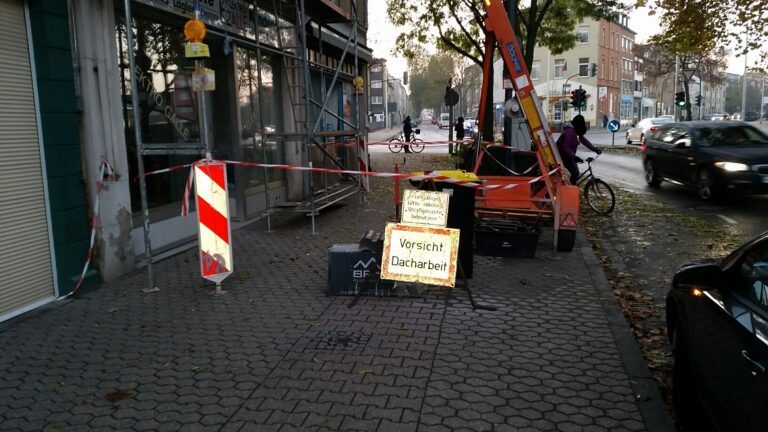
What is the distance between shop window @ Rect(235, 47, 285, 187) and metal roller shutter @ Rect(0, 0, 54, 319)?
15.1 ft

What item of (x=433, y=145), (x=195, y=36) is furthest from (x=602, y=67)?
(x=195, y=36)

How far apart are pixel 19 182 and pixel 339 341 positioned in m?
3.44

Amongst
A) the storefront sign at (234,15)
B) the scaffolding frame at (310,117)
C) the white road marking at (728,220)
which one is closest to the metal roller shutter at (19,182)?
the storefront sign at (234,15)

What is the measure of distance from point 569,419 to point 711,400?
89cm

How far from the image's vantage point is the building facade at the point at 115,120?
5859 millimetres

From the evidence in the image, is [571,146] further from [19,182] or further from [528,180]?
[19,182]

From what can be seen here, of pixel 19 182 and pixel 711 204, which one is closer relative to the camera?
pixel 19 182

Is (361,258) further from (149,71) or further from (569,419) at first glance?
(149,71)

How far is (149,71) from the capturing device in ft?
27.0

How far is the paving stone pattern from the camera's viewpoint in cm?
372

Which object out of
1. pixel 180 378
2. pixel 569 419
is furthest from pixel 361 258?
pixel 569 419

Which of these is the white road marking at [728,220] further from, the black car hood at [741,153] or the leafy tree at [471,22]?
the leafy tree at [471,22]

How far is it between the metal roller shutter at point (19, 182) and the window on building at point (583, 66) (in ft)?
203

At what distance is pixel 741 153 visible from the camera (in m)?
12.3
